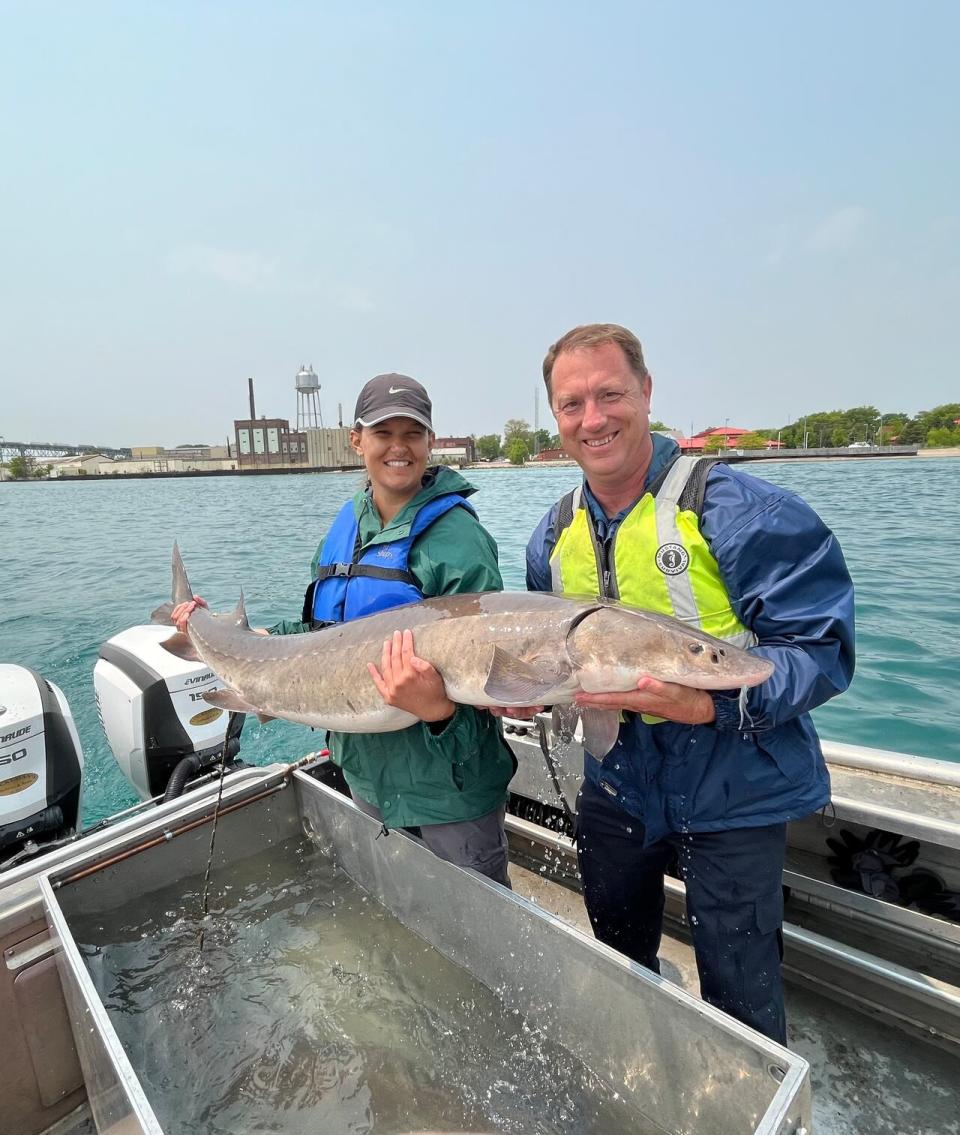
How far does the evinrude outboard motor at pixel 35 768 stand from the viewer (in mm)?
3592

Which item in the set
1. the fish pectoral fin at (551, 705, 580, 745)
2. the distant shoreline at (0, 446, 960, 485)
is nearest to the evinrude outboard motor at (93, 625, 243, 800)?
the fish pectoral fin at (551, 705, 580, 745)

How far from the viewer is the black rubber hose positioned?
3.92 metres

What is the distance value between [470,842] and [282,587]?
1309 centimetres

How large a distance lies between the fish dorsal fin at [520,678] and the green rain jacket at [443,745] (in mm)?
337

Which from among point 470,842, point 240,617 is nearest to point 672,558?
point 470,842

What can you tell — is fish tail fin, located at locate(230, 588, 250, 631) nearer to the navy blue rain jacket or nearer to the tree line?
the navy blue rain jacket

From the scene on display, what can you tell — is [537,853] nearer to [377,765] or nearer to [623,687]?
[377,765]

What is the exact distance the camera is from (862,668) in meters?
8.62

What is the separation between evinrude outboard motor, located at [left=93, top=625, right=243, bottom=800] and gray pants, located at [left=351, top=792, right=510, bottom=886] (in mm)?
2096

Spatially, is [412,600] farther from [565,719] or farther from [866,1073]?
[866,1073]

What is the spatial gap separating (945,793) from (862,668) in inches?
261

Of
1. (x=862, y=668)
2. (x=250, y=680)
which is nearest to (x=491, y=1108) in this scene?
(x=250, y=680)

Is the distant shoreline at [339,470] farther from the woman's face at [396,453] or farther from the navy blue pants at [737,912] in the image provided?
the navy blue pants at [737,912]

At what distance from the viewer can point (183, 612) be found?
3791mm
